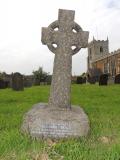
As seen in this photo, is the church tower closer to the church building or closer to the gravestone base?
the church building

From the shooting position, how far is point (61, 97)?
10609 mm

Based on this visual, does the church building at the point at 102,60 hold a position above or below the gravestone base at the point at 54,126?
above

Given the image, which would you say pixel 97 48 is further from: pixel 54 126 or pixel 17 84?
pixel 54 126

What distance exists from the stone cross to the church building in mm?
55472

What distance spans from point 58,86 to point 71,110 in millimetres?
711

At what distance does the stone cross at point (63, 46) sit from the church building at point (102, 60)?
2184 inches

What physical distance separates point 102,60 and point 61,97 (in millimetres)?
89381

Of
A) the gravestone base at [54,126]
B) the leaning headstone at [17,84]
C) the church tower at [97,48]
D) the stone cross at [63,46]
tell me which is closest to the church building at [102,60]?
the church tower at [97,48]

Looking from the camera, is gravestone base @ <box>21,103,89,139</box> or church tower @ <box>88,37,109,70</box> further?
church tower @ <box>88,37,109,70</box>

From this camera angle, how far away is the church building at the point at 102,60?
3423 inches

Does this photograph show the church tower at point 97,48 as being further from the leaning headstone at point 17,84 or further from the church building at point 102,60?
the leaning headstone at point 17,84

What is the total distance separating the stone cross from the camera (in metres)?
10.6

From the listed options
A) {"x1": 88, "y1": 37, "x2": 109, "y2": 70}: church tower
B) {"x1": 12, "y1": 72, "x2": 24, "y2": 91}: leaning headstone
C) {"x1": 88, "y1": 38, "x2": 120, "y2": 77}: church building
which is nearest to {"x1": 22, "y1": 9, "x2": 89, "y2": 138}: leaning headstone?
{"x1": 12, "y1": 72, "x2": 24, "y2": 91}: leaning headstone

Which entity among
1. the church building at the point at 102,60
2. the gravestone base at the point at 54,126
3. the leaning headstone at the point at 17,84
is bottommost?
the gravestone base at the point at 54,126
